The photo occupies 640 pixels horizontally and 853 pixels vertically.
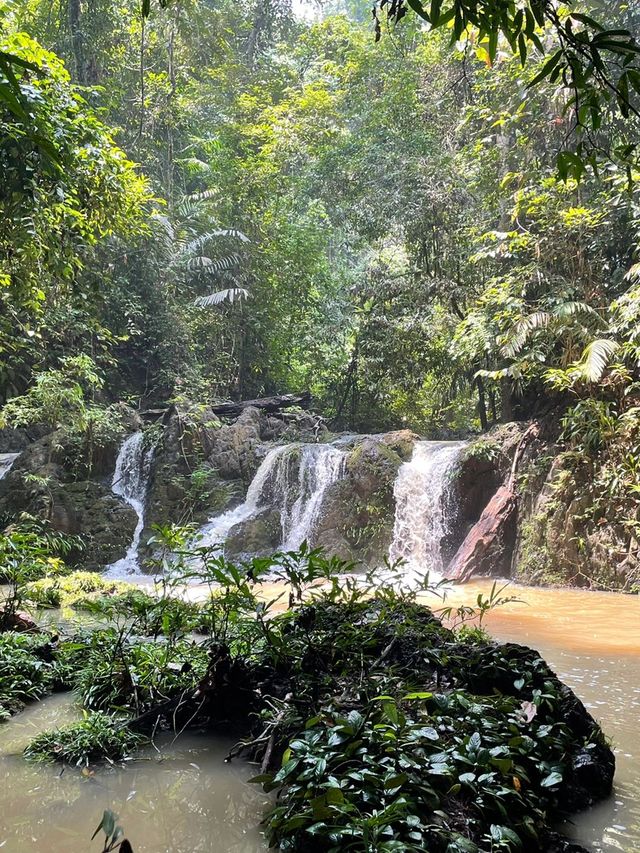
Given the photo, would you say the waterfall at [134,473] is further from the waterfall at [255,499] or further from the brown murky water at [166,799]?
the brown murky water at [166,799]

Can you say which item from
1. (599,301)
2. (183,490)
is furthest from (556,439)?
(183,490)

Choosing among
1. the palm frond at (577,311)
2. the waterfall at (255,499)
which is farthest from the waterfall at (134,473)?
the palm frond at (577,311)

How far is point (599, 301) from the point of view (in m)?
10.6

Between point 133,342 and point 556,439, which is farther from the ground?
point 133,342

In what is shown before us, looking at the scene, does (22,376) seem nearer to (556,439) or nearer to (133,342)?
(133,342)

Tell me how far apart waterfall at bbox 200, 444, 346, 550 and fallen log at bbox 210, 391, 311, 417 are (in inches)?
121

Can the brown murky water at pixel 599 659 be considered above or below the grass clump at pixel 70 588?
above

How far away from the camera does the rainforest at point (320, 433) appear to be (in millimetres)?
2150

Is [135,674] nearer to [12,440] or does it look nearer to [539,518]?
[539,518]

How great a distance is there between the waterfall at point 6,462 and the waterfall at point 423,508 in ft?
25.5

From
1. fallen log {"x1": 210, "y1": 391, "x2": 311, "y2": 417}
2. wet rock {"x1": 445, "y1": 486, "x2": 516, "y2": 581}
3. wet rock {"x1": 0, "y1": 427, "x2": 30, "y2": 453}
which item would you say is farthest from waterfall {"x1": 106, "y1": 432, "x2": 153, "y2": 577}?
wet rock {"x1": 445, "y1": 486, "x2": 516, "y2": 581}

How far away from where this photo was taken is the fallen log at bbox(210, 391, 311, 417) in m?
16.3

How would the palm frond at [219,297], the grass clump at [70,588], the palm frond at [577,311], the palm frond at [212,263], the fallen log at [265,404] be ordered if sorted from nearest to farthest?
1. the grass clump at [70,588]
2. the palm frond at [577,311]
3. the fallen log at [265,404]
4. the palm frond at [219,297]
5. the palm frond at [212,263]

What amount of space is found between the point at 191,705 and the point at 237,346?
16.5 m
